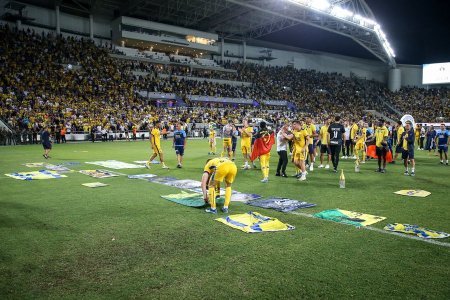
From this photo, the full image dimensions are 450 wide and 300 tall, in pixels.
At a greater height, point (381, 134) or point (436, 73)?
point (436, 73)

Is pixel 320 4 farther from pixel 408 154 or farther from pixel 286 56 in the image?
pixel 408 154

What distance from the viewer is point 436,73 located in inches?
2292

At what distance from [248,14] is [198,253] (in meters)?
50.4

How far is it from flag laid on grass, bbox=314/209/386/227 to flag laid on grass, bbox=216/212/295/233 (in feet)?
3.53

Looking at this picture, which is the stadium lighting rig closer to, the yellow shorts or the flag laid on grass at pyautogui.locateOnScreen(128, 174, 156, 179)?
the yellow shorts

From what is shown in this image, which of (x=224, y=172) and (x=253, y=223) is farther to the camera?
(x=224, y=172)

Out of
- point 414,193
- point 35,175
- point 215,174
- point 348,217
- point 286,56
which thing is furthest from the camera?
point 286,56

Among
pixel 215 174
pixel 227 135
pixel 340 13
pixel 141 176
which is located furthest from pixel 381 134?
pixel 340 13

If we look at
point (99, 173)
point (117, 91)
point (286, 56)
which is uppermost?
point (286, 56)

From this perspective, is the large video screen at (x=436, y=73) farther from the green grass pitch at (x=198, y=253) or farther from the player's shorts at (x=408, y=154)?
the green grass pitch at (x=198, y=253)

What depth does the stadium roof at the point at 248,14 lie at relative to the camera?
43562 millimetres

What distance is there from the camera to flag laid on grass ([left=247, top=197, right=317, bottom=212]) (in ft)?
24.2

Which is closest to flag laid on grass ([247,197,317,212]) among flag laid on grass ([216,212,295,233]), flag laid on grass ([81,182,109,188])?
flag laid on grass ([216,212,295,233])

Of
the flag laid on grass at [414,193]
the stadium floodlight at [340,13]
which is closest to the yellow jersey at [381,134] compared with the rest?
the flag laid on grass at [414,193]
